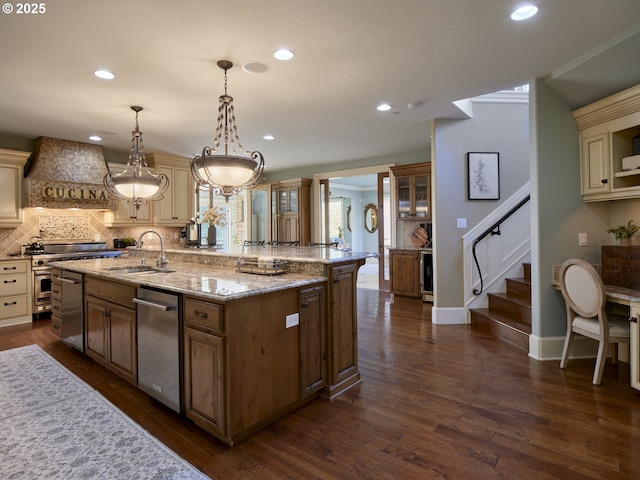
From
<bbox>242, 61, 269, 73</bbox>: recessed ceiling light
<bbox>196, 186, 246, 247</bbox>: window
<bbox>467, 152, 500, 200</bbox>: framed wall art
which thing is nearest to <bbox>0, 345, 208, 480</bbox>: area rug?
<bbox>242, 61, 269, 73</bbox>: recessed ceiling light

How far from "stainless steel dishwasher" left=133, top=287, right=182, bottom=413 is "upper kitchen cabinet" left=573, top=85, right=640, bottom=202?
12.0ft

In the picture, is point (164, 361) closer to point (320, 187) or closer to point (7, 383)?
point (7, 383)

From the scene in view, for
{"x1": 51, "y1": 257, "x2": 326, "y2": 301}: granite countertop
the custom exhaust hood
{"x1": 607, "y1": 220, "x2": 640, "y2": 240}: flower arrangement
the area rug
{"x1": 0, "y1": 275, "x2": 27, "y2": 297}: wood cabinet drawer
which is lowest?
the area rug

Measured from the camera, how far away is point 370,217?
1062cm

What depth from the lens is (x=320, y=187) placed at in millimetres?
7879

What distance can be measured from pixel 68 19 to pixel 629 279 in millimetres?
4638

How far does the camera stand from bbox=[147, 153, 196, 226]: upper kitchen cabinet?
6348mm

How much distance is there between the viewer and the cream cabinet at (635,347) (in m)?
2.45

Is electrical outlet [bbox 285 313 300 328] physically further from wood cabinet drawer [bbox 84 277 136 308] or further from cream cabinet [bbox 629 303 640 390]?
cream cabinet [bbox 629 303 640 390]

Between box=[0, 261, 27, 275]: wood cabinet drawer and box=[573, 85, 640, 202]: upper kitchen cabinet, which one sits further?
box=[0, 261, 27, 275]: wood cabinet drawer

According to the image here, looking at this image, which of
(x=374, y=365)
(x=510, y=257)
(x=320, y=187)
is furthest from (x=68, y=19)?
(x=320, y=187)

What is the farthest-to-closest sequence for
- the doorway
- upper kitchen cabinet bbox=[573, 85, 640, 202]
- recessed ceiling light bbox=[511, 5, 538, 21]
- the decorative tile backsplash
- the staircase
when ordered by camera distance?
A: the doorway
the decorative tile backsplash
the staircase
upper kitchen cabinet bbox=[573, 85, 640, 202]
recessed ceiling light bbox=[511, 5, 538, 21]

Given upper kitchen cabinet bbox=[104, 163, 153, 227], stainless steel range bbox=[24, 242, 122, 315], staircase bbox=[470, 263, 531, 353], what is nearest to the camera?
staircase bbox=[470, 263, 531, 353]

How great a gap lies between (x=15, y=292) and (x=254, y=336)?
464 cm
